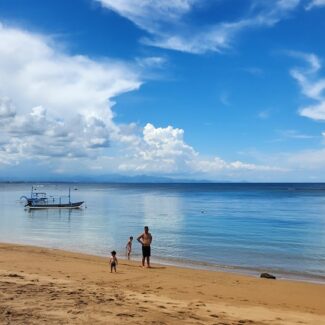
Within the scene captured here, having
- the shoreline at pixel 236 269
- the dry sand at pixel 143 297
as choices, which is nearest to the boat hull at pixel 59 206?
the shoreline at pixel 236 269

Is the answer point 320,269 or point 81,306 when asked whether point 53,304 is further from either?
point 320,269

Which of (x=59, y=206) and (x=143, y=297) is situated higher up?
(x=143, y=297)

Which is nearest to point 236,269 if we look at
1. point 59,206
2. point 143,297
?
point 143,297

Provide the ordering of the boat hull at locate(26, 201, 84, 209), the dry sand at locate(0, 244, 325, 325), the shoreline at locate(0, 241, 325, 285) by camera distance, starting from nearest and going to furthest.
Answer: the dry sand at locate(0, 244, 325, 325) < the shoreline at locate(0, 241, 325, 285) < the boat hull at locate(26, 201, 84, 209)

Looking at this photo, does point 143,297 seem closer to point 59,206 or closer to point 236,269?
point 236,269

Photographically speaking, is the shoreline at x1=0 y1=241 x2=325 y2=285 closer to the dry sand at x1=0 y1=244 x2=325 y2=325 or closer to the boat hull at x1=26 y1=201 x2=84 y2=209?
the dry sand at x1=0 y1=244 x2=325 y2=325

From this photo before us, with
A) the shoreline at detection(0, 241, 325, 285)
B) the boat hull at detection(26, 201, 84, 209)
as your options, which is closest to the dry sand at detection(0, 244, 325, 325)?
the shoreline at detection(0, 241, 325, 285)

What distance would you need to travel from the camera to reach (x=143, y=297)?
44.5 feet

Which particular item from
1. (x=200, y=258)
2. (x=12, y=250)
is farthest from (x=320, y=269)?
(x=12, y=250)

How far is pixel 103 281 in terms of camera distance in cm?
1691

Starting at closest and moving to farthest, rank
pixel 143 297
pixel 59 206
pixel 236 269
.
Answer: pixel 143 297
pixel 236 269
pixel 59 206

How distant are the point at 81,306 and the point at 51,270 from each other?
27.9 ft

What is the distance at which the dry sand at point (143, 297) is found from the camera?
10.9 metres

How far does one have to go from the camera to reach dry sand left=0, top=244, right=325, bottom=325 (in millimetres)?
10891
